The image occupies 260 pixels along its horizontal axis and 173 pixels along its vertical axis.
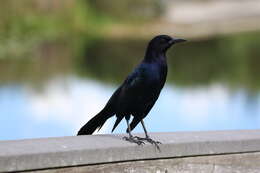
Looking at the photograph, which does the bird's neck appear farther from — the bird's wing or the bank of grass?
the bank of grass

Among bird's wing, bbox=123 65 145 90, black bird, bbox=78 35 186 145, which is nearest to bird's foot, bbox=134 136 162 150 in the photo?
black bird, bbox=78 35 186 145

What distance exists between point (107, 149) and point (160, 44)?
2.42ft

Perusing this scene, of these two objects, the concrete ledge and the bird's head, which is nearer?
the concrete ledge

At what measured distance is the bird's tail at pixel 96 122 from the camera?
377 cm

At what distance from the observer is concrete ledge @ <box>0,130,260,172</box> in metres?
3.21

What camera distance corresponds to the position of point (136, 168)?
342 centimetres

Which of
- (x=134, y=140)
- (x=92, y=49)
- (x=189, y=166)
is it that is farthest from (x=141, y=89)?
(x=92, y=49)

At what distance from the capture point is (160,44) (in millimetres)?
3939

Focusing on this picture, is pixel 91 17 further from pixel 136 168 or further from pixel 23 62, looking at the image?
pixel 136 168

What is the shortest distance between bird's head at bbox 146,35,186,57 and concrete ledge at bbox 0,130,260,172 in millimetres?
367

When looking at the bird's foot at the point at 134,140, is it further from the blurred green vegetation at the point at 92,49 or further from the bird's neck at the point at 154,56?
the blurred green vegetation at the point at 92,49

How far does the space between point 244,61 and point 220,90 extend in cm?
624

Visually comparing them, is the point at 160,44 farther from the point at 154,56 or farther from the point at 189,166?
the point at 189,166

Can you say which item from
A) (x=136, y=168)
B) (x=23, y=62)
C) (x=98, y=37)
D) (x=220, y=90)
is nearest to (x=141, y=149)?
(x=136, y=168)
